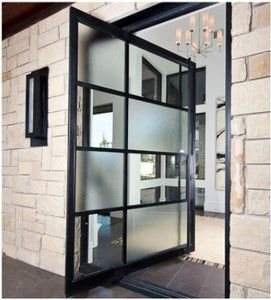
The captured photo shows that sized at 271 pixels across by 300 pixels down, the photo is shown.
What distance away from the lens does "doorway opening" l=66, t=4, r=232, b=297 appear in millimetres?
2051

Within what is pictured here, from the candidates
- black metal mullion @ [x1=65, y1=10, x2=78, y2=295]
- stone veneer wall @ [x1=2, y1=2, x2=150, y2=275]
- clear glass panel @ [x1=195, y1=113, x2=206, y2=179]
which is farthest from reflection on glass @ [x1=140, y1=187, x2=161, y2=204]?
clear glass panel @ [x1=195, y1=113, x2=206, y2=179]

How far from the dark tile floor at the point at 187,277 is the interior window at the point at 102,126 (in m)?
1.21

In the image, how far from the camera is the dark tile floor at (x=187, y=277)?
218 centimetres

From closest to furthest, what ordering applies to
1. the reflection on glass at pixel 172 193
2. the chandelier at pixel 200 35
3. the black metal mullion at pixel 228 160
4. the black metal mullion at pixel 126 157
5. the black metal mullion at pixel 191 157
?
the black metal mullion at pixel 228 160 < the black metal mullion at pixel 126 157 < the reflection on glass at pixel 172 193 < the black metal mullion at pixel 191 157 < the chandelier at pixel 200 35

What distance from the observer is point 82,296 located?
2.04 metres

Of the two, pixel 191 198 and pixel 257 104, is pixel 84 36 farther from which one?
pixel 191 198

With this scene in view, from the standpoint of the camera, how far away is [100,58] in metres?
2.21

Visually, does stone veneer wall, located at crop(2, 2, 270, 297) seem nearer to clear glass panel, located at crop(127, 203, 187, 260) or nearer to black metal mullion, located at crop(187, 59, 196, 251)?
clear glass panel, located at crop(127, 203, 187, 260)

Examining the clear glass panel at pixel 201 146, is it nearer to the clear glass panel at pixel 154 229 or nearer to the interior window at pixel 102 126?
the clear glass panel at pixel 154 229

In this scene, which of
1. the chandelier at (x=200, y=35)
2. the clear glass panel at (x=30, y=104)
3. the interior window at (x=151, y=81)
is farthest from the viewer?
the chandelier at (x=200, y=35)

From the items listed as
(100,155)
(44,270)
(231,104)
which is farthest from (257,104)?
(44,270)

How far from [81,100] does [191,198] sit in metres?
1.69

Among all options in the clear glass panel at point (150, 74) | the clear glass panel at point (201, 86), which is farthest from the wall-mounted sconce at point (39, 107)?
the clear glass panel at point (201, 86)

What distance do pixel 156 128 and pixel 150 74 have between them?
588 mm
